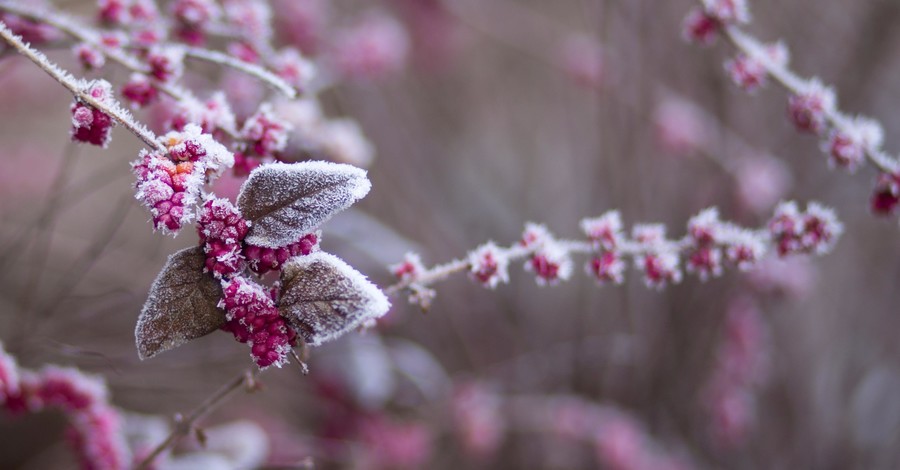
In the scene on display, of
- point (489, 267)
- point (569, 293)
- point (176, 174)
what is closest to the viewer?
point (176, 174)

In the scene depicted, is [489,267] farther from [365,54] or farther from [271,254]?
[365,54]

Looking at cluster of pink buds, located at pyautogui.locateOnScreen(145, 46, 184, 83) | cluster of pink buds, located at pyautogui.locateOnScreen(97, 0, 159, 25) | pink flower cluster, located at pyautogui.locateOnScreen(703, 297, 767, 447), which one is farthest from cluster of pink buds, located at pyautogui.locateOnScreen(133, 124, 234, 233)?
pink flower cluster, located at pyautogui.locateOnScreen(703, 297, 767, 447)

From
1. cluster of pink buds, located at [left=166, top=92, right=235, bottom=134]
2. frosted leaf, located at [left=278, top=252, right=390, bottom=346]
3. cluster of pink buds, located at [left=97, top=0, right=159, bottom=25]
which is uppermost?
cluster of pink buds, located at [left=97, top=0, right=159, bottom=25]

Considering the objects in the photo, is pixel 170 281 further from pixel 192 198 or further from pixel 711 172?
pixel 711 172

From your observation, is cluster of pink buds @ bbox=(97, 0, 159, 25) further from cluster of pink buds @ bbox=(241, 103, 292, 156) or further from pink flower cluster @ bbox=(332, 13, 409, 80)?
pink flower cluster @ bbox=(332, 13, 409, 80)

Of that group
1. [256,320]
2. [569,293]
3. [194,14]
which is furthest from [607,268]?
[569,293]
